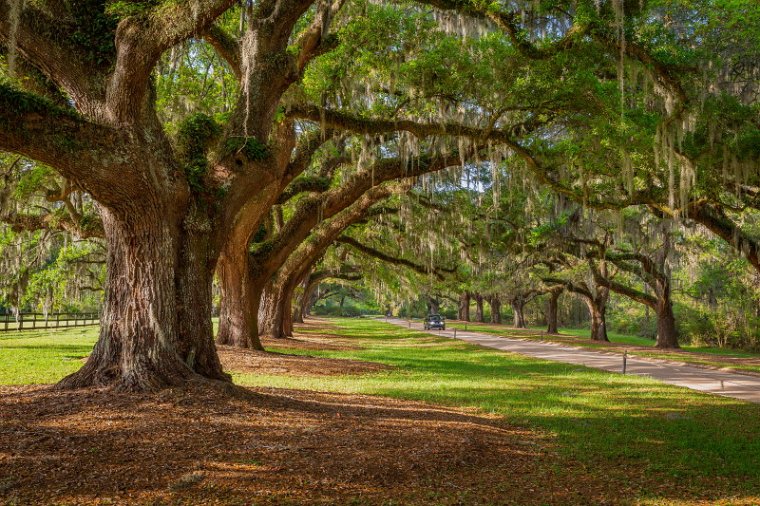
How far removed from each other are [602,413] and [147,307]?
22.6 feet

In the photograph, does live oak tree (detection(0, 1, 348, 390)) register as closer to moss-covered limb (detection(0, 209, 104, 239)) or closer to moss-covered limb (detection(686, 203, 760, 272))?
moss-covered limb (detection(0, 209, 104, 239))

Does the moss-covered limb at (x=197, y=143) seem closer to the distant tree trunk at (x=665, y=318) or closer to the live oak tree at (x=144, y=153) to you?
the live oak tree at (x=144, y=153)

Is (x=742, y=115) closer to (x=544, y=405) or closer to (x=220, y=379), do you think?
(x=544, y=405)

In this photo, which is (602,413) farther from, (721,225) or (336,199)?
(721,225)

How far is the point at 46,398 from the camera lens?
6.68 metres

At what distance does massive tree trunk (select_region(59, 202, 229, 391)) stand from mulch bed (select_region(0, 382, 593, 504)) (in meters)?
0.39

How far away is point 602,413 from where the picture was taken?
28.3ft

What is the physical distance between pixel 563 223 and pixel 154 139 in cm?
1944

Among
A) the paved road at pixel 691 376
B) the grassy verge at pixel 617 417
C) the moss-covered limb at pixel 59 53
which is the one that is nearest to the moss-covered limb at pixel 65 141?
the moss-covered limb at pixel 59 53

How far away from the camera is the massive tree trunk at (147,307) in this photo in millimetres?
7074

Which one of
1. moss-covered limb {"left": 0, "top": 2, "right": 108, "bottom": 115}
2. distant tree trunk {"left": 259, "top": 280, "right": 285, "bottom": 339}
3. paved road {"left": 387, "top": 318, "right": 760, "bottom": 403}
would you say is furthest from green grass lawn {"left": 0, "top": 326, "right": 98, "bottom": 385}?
paved road {"left": 387, "top": 318, "right": 760, "bottom": 403}

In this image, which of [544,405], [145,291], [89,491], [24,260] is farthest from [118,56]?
[24,260]

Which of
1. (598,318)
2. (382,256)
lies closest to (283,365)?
(382,256)

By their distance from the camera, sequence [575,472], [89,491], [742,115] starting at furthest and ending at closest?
[742,115], [575,472], [89,491]
